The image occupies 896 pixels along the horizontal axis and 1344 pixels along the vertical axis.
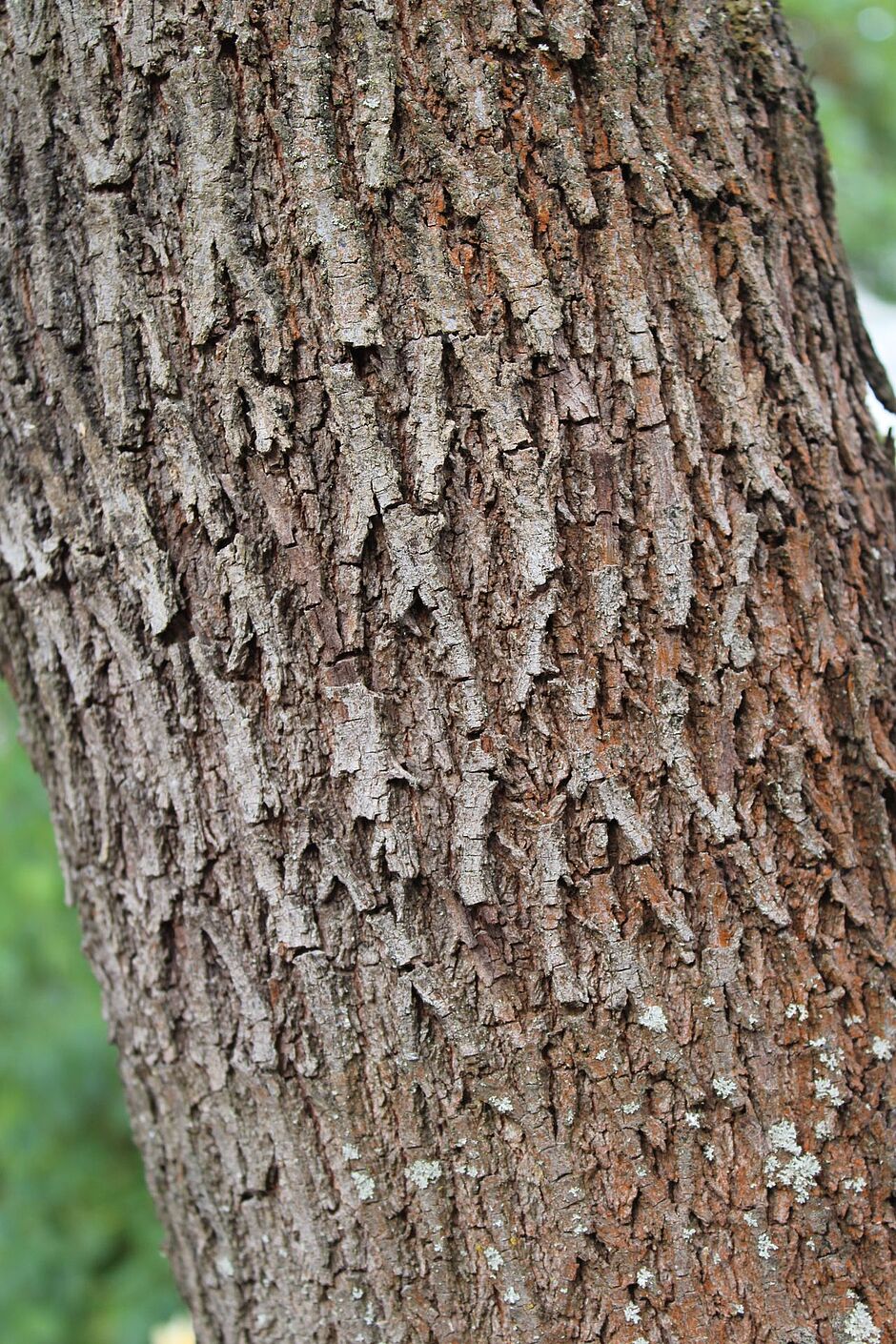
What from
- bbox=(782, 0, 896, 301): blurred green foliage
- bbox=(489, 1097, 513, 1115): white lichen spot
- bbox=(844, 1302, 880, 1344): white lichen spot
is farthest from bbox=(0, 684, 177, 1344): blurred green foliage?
bbox=(782, 0, 896, 301): blurred green foliage

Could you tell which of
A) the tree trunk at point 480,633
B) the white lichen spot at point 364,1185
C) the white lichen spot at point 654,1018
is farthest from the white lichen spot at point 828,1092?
the white lichen spot at point 364,1185

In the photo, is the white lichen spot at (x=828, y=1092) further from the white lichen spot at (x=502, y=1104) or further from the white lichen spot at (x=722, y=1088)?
the white lichen spot at (x=502, y=1104)

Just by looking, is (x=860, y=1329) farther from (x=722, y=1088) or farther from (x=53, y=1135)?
(x=53, y=1135)

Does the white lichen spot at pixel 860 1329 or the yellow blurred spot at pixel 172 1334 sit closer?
the white lichen spot at pixel 860 1329

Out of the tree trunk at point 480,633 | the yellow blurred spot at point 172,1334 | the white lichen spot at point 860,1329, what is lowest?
the yellow blurred spot at point 172,1334

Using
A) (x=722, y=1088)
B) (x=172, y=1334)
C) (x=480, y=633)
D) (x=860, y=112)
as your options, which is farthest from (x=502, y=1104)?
(x=860, y=112)

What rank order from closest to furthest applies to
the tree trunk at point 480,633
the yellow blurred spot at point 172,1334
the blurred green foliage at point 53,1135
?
the tree trunk at point 480,633 < the yellow blurred spot at point 172,1334 < the blurred green foliage at point 53,1135

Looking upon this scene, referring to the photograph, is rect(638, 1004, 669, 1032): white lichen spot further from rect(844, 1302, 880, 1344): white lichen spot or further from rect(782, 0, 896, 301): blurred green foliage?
rect(782, 0, 896, 301): blurred green foliage
